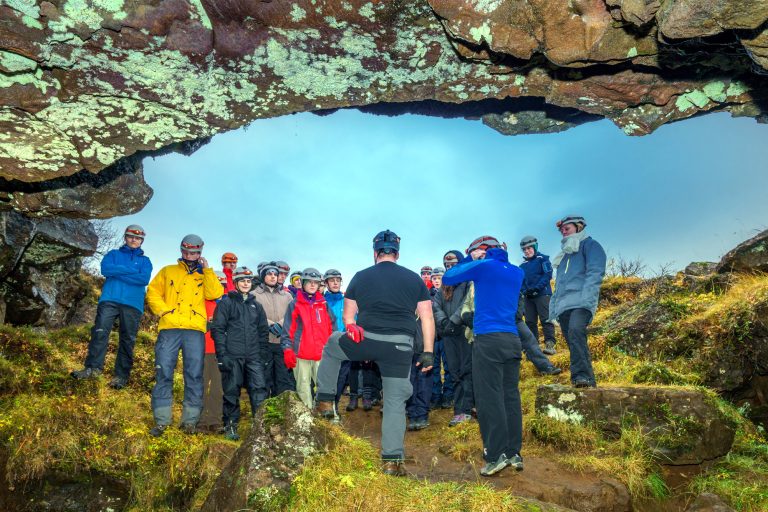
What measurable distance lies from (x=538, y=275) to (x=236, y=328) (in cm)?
680

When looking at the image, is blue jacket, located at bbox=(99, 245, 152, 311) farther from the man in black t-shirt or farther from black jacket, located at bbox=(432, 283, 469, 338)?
black jacket, located at bbox=(432, 283, 469, 338)

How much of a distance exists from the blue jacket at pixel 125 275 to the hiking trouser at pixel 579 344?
718 cm

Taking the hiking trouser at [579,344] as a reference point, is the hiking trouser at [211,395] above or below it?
below

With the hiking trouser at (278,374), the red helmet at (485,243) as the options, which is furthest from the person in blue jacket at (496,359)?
the hiking trouser at (278,374)

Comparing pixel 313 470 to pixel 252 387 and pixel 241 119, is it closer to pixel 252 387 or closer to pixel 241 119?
pixel 252 387

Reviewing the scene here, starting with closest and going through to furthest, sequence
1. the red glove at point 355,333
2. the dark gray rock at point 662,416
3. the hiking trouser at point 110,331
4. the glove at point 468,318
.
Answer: the red glove at point 355,333 < the dark gray rock at point 662,416 < the glove at point 468,318 < the hiking trouser at point 110,331

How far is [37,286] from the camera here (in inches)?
423

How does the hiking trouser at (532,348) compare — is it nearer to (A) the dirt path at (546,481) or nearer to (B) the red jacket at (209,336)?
(A) the dirt path at (546,481)

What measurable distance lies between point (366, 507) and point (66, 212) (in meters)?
7.62

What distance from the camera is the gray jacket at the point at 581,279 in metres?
7.09

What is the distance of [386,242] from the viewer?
5535 millimetres

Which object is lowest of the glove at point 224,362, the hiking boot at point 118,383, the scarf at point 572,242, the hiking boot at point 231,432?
the hiking boot at point 231,432

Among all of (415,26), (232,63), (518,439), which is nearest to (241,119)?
(232,63)

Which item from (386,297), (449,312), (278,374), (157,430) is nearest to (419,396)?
(449,312)
